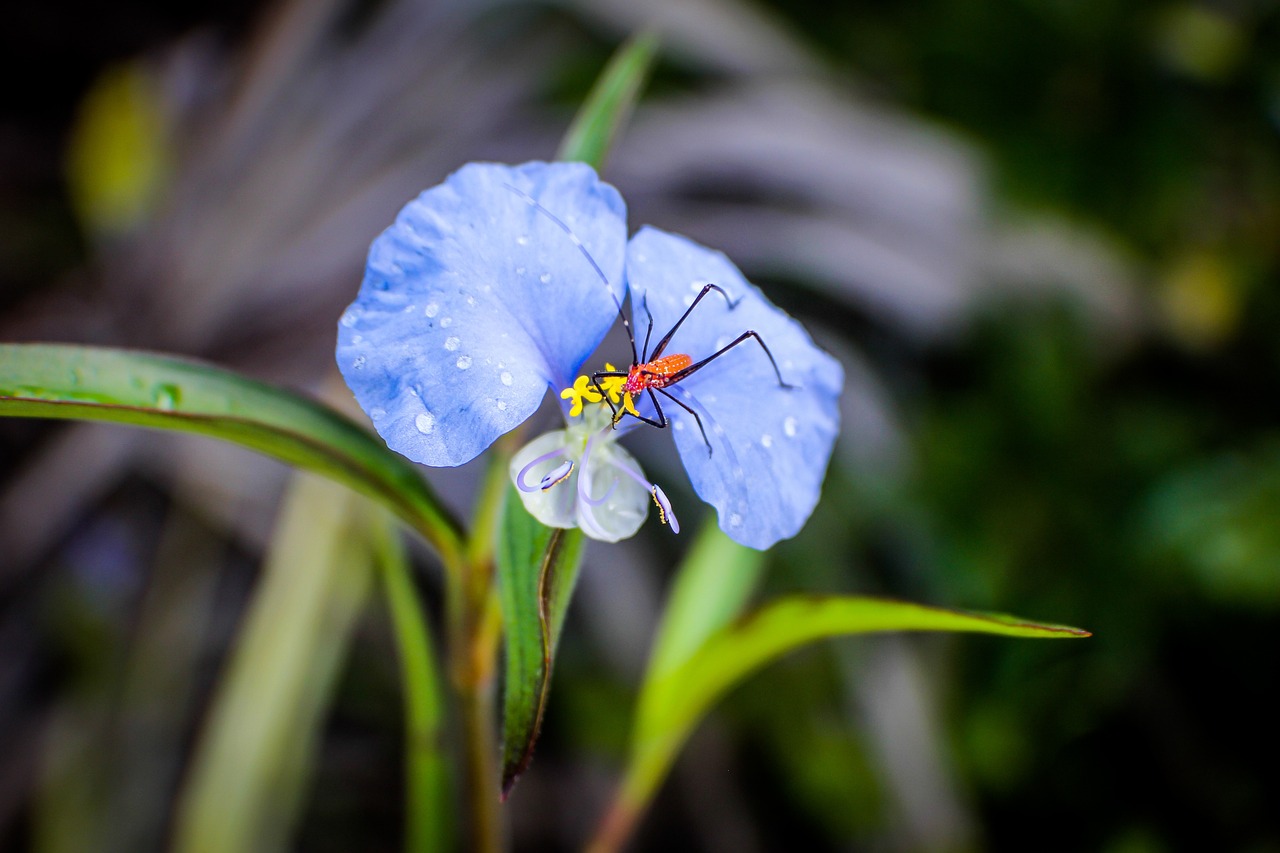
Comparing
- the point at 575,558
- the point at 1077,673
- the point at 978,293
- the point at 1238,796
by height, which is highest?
the point at 575,558

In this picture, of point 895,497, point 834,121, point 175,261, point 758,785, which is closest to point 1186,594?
point 895,497

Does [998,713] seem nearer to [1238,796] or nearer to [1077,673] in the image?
[1077,673]

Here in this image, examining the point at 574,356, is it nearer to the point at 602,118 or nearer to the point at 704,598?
the point at 602,118

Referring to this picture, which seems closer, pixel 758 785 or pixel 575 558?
pixel 575 558

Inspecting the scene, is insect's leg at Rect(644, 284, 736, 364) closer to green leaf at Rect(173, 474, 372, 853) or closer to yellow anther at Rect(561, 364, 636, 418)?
yellow anther at Rect(561, 364, 636, 418)

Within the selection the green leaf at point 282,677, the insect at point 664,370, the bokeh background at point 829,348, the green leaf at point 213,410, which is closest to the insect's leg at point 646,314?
the insect at point 664,370

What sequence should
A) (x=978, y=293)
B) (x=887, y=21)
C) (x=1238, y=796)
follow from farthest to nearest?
1. (x=887, y=21)
2. (x=978, y=293)
3. (x=1238, y=796)
